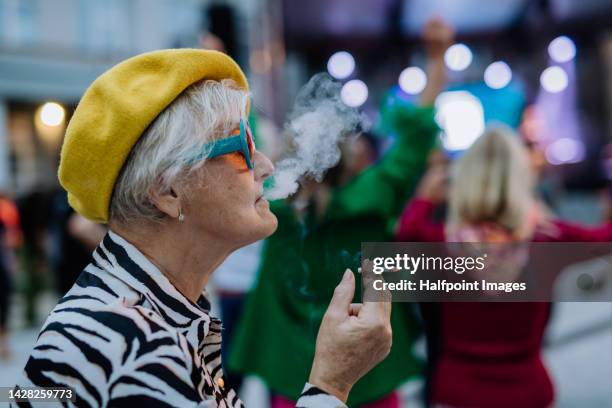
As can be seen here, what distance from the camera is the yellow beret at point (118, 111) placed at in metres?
1.20

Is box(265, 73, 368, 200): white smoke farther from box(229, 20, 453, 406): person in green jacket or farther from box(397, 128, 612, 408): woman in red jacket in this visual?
box(397, 128, 612, 408): woman in red jacket

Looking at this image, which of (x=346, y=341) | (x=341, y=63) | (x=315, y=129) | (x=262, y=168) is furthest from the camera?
(x=341, y=63)

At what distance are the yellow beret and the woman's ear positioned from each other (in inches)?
3.4

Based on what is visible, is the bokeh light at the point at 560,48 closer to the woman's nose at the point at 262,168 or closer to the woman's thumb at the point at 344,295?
the woman's nose at the point at 262,168

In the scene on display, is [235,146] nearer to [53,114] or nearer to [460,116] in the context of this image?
[53,114]

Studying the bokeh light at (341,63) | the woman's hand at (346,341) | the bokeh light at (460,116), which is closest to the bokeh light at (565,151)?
the bokeh light at (460,116)

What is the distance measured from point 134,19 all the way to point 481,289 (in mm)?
13544

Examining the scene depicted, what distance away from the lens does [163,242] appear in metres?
1.30

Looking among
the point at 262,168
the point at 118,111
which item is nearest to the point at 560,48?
the point at 262,168

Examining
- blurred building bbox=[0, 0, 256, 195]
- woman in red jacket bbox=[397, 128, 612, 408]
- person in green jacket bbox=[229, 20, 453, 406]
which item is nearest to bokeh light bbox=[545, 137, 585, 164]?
blurred building bbox=[0, 0, 256, 195]

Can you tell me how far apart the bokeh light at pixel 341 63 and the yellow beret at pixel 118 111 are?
5313 millimetres

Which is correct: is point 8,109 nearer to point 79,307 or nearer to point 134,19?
point 134,19

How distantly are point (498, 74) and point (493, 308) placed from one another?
5.08m

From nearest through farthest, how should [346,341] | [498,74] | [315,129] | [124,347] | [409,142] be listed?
1. [124,347]
2. [346,341]
3. [315,129]
4. [409,142]
5. [498,74]
